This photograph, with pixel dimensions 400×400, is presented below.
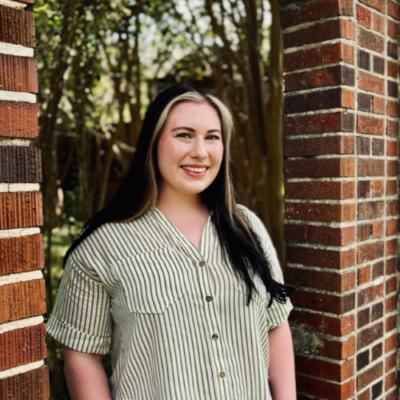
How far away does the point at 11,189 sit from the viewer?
1299 millimetres

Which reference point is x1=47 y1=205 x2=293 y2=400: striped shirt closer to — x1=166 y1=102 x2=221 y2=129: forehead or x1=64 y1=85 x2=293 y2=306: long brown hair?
x1=64 y1=85 x2=293 y2=306: long brown hair

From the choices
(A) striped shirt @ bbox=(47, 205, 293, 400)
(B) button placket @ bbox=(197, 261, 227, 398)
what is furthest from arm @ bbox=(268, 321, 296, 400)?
(B) button placket @ bbox=(197, 261, 227, 398)

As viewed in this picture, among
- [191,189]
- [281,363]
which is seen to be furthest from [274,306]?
[191,189]

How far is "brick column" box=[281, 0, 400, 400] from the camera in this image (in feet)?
7.16

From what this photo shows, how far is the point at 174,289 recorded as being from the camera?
5.66 ft

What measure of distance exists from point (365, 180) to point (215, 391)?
1245mm

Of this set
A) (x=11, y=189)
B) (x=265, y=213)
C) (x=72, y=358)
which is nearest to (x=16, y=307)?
(x=11, y=189)

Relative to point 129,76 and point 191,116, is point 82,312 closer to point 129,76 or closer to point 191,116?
point 191,116

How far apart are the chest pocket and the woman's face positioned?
1.01 ft

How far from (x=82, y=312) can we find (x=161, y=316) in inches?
11.7

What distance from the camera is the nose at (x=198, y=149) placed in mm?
1825

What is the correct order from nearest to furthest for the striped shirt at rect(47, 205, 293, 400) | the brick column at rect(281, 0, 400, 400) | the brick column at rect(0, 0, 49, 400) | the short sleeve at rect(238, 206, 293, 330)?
the brick column at rect(0, 0, 49, 400) → the striped shirt at rect(47, 205, 293, 400) → the short sleeve at rect(238, 206, 293, 330) → the brick column at rect(281, 0, 400, 400)

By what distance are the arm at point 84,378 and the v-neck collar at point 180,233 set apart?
0.55 metres

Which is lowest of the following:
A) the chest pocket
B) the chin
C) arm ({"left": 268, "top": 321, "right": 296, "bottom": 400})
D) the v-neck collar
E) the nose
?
arm ({"left": 268, "top": 321, "right": 296, "bottom": 400})
